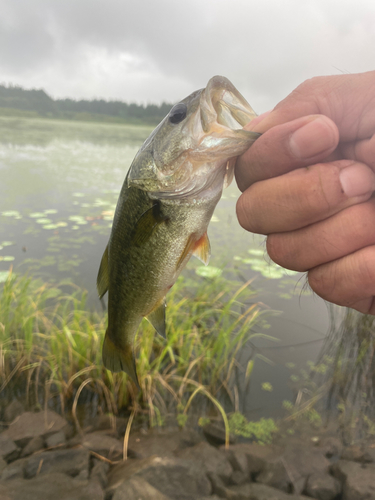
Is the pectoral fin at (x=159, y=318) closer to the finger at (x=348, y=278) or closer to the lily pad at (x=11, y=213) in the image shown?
the finger at (x=348, y=278)

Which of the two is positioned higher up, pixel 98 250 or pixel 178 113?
pixel 178 113

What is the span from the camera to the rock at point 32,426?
258 centimetres

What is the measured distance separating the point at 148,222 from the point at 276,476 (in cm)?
226

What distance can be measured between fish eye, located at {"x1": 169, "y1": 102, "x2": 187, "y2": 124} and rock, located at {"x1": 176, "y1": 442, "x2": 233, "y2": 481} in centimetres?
243

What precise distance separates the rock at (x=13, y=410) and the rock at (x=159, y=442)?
3.81ft

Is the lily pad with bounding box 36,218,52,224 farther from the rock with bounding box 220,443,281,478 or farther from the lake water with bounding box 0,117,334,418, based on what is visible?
the rock with bounding box 220,443,281,478

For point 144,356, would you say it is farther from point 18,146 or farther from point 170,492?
point 18,146

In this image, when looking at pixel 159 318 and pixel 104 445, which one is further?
pixel 104 445

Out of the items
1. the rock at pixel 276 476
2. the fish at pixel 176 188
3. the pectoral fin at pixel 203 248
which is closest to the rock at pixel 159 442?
the rock at pixel 276 476

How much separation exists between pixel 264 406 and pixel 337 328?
1618mm

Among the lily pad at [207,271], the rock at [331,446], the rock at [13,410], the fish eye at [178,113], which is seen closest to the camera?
the fish eye at [178,113]

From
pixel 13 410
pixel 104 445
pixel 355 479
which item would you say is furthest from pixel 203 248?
pixel 13 410

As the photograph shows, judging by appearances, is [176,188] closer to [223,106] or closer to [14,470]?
[223,106]

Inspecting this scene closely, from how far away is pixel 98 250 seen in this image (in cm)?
627
